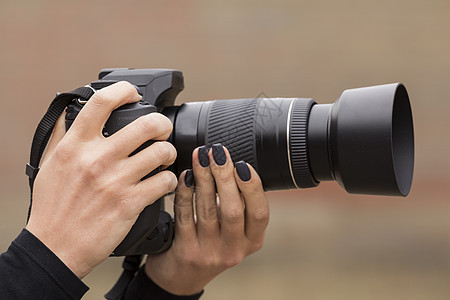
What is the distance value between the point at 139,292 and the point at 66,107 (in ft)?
0.95

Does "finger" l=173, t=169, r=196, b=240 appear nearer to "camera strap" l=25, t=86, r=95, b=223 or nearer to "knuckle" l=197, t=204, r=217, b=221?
"knuckle" l=197, t=204, r=217, b=221

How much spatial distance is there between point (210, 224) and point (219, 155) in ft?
0.34

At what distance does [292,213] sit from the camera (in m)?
2.44

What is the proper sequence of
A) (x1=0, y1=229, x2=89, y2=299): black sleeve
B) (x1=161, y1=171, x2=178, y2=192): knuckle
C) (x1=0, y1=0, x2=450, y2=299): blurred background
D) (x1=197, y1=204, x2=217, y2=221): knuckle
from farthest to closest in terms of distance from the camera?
(x1=0, y1=0, x2=450, y2=299): blurred background
(x1=197, y1=204, x2=217, y2=221): knuckle
(x1=161, y1=171, x2=178, y2=192): knuckle
(x1=0, y1=229, x2=89, y2=299): black sleeve

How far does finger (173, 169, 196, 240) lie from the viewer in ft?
2.08

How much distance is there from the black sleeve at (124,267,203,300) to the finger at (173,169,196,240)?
0.09 metres

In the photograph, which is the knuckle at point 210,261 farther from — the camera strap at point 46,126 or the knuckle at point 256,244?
the camera strap at point 46,126

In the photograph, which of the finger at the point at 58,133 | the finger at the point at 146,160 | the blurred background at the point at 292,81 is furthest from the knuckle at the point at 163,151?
the blurred background at the point at 292,81

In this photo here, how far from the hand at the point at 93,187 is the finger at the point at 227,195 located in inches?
3.9

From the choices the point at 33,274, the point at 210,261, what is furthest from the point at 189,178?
the point at 33,274

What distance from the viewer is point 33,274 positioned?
45 centimetres

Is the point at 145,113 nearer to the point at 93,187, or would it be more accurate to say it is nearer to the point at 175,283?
the point at 93,187

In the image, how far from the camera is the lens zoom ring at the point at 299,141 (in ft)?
2.04

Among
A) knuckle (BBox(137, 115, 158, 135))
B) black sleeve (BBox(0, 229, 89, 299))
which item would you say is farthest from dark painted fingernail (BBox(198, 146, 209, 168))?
black sleeve (BBox(0, 229, 89, 299))
